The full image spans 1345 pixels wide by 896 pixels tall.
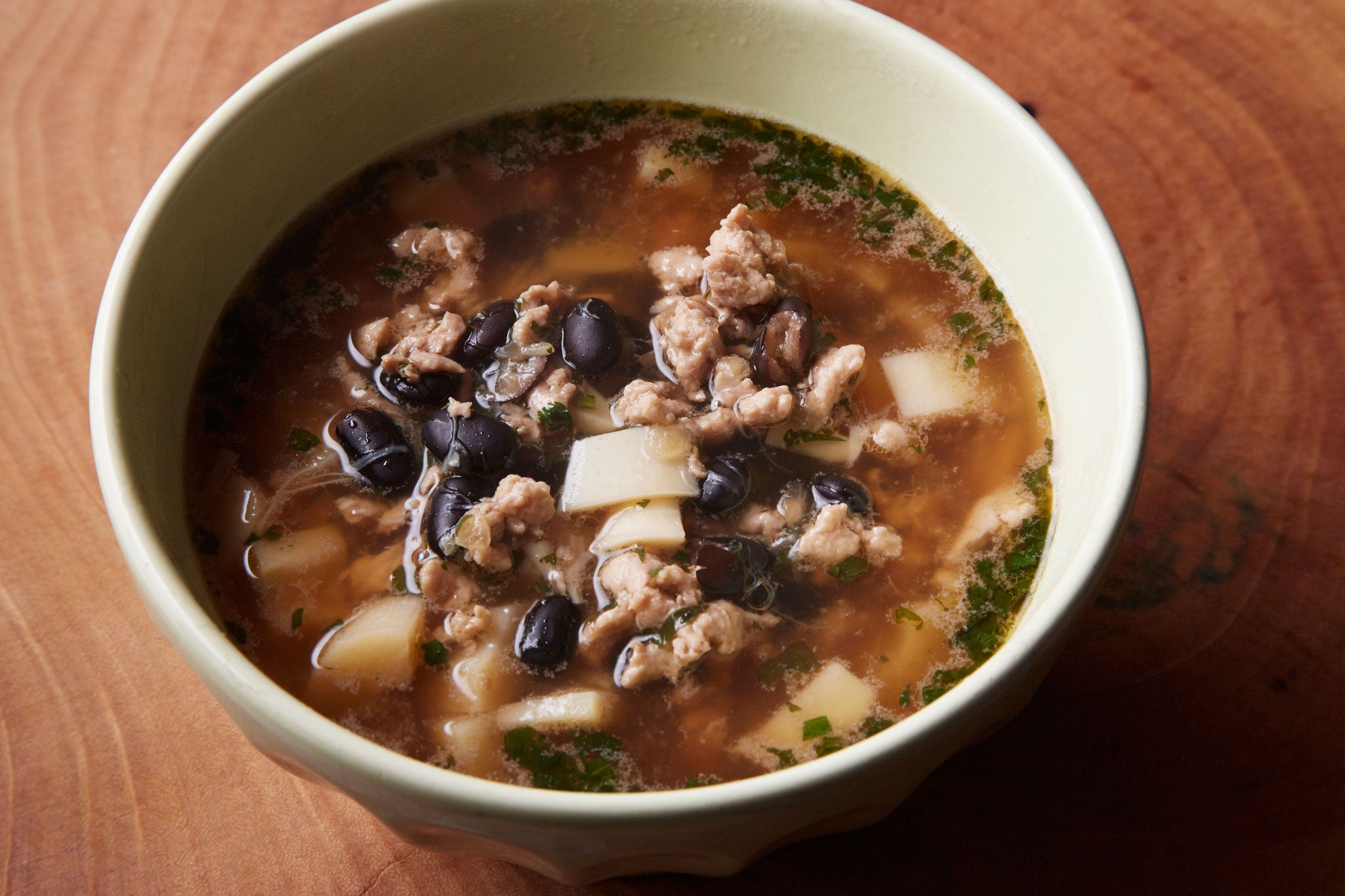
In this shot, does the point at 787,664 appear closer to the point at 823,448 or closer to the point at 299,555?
the point at 823,448

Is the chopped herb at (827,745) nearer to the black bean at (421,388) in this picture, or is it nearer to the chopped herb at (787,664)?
the chopped herb at (787,664)

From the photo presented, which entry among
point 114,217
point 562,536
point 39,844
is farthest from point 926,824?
point 114,217

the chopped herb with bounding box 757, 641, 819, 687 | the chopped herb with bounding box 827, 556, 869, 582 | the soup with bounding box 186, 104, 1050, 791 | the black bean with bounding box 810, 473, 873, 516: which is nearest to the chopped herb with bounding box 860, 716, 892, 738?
the soup with bounding box 186, 104, 1050, 791

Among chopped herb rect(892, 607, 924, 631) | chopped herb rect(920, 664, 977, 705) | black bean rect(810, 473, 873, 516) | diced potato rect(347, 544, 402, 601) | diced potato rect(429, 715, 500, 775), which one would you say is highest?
black bean rect(810, 473, 873, 516)

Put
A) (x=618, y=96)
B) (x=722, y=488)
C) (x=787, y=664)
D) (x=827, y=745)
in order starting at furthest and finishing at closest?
(x=618, y=96) < (x=722, y=488) < (x=787, y=664) < (x=827, y=745)

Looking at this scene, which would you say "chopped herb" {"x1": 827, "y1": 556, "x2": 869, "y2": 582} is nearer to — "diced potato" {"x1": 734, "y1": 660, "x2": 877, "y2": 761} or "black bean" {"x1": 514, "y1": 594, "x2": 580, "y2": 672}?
"diced potato" {"x1": 734, "y1": 660, "x2": 877, "y2": 761}

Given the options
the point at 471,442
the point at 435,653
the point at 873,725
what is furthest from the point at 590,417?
the point at 873,725

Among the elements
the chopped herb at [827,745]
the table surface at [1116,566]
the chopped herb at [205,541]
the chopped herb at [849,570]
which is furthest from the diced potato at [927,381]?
the chopped herb at [205,541]
